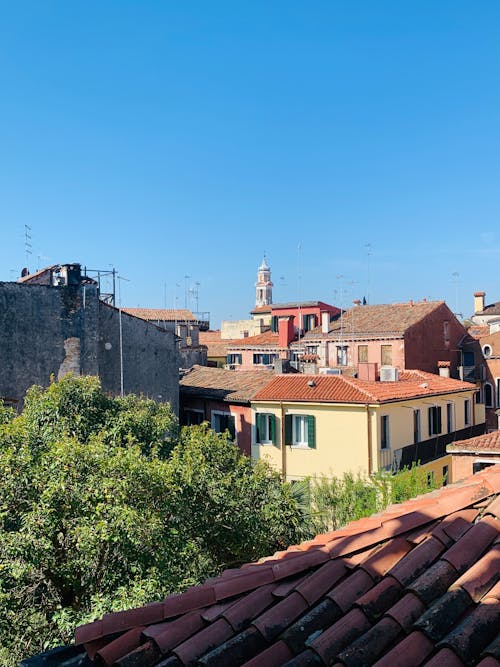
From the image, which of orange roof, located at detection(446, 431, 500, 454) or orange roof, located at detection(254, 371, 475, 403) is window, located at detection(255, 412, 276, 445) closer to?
orange roof, located at detection(254, 371, 475, 403)

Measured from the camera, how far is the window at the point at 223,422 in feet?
91.4

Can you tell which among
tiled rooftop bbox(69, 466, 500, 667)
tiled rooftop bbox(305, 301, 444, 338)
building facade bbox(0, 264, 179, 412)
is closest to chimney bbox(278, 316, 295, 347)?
tiled rooftop bbox(305, 301, 444, 338)

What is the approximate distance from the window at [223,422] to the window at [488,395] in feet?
59.6

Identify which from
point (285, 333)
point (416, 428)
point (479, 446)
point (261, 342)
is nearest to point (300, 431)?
point (416, 428)

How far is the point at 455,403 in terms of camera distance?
29.1 meters

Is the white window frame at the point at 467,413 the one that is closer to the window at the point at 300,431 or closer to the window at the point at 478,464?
the window at the point at 300,431

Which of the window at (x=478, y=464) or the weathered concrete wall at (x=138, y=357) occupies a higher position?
the weathered concrete wall at (x=138, y=357)

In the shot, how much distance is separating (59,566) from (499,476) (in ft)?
24.6

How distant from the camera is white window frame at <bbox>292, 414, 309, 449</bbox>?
25562 millimetres

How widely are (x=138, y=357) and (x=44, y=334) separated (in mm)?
4081

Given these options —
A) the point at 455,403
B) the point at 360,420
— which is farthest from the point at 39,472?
the point at 455,403

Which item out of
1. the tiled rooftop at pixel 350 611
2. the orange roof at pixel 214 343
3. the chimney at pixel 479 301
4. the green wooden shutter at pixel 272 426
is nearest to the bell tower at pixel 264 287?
the orange roof at pixel 214 343

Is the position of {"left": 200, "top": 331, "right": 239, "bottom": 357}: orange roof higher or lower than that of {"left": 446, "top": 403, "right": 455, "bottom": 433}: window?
higher

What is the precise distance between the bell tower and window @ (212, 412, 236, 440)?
314 ft
